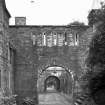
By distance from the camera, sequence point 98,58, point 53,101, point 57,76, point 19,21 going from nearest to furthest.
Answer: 1. point 98,58
2. point 19,21
3. point 53,101
4. point 57,76

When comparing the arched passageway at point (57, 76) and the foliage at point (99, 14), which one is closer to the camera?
the foliage at point (99, 14)

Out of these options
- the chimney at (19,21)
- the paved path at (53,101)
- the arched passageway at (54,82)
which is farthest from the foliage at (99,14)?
the arched passageway at (54,82)

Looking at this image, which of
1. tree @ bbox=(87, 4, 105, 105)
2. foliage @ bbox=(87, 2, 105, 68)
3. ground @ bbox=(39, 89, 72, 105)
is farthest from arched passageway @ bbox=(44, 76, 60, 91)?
foliage @ bbox=(87, 2, 105, 68)

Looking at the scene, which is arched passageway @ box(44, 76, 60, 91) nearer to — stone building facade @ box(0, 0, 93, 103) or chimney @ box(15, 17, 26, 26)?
chimney @ box(15, 17, 26, 26)

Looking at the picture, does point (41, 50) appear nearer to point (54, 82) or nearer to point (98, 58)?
point (98, 58)

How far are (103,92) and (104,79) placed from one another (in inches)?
33.9

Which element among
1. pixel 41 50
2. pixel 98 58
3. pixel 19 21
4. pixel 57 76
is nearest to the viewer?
pixel 98 58

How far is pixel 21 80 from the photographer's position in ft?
72.7

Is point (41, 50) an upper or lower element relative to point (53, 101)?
upper

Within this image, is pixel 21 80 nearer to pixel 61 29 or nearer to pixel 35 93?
pixel 35 93

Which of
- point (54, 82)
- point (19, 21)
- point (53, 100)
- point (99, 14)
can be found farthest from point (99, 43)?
point (54, 82)

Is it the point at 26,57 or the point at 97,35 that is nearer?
the point at 97,35

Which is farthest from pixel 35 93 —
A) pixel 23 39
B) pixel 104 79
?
pixel 104 79

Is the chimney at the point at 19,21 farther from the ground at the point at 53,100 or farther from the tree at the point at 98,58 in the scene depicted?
the tree at the point at 98,58
